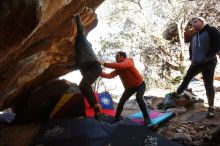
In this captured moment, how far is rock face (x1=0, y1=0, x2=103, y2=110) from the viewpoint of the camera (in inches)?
181

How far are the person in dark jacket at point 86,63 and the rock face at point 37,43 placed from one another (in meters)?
0.69

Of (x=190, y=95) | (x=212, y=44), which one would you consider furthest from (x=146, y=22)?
(x=212, y=44)

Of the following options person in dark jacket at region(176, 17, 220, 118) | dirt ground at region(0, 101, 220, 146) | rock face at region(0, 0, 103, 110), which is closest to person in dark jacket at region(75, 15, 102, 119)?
rock face at region(0, 0, 103, 110)

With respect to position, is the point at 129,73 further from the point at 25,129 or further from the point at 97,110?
the point at 25,129

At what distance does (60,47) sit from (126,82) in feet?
7.89

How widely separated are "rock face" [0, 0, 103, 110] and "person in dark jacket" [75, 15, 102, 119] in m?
0.69

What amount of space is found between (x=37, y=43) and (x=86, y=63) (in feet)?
Answer: 4.36

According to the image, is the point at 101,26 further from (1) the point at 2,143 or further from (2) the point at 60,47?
(1) the point at 2,143

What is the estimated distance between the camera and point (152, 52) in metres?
16.3

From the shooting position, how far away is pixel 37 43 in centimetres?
769

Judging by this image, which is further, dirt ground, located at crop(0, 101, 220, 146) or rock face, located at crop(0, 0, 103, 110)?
dirt ground, located at crop(0, 101, 220, 146)

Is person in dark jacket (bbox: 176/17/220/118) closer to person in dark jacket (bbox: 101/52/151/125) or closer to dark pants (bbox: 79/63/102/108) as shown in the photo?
person in dark jacket (bbox: 101/52/151/125)

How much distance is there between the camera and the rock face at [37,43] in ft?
15.1

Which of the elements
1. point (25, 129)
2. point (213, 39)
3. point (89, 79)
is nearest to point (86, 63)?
point (89, 79)
